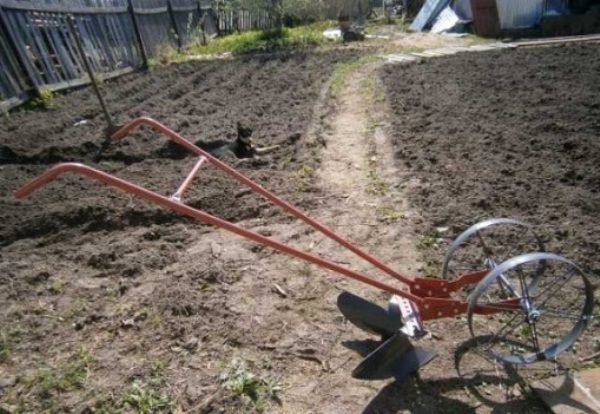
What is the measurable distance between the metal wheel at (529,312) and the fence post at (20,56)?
10041 millimetres

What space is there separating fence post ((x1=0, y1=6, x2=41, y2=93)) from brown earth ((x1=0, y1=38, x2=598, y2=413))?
72.2 inches

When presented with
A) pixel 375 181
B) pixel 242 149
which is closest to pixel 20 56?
pixel 242 149

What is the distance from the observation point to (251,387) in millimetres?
2635

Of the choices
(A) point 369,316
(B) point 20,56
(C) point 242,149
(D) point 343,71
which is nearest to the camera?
(A) point 369,316

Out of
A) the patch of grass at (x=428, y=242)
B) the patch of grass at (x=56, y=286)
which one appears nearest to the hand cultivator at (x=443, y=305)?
the patch of grass at (x=428, y=242)

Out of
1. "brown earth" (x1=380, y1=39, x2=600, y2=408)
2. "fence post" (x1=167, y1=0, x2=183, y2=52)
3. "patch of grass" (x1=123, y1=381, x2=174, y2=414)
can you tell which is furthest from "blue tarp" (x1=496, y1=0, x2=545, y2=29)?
"patch of grass" (x1=123, y1=381, x2=174, y2=414)

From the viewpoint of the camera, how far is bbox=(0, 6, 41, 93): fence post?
861cm

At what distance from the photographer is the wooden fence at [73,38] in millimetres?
8820

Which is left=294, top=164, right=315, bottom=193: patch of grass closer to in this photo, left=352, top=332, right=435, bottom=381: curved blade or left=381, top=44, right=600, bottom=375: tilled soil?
left=381, top=44, right=600, bottom=375: tilled soil

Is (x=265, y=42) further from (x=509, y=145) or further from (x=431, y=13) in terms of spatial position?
(x=509, y=145)

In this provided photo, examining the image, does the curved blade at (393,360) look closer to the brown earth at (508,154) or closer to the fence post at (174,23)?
the brown earth at (508,154)

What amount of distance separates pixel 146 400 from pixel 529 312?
2.38 meters

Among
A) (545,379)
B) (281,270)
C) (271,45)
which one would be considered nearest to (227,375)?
(281,270)

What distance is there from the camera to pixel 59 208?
4.67 metres
